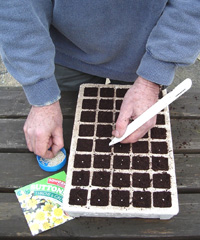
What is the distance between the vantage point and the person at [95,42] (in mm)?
707

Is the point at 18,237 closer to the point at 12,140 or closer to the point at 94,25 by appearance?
the point at 12,140

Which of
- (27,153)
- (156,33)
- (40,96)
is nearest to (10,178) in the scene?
(27,153)

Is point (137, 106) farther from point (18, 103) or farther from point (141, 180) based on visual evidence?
point (18, 103)

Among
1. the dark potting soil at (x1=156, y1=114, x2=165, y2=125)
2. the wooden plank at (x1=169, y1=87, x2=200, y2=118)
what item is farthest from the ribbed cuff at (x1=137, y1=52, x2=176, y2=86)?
the wooden plank at (x1=169, y1=87, x2=200, y2=118)

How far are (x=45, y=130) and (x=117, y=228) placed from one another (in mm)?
347

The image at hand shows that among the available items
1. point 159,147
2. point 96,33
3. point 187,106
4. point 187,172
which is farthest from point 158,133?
point 96,33

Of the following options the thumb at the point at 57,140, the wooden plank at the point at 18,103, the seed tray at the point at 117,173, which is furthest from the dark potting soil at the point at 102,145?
the wooden plank at the point at 18,103

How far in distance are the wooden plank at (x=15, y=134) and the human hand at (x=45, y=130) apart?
9 cm

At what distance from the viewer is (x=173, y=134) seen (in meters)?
0.93

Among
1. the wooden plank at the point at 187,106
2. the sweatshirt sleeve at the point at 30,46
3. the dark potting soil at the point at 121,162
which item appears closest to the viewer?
the sweatshirt sleeve at the point at 30,46

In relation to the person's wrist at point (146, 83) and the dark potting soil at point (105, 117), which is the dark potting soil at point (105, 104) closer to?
the dark potting soil at point (105, 117)

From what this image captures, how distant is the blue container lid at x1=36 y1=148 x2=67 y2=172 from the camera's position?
2.75 feet

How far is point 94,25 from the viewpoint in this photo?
2.60ft

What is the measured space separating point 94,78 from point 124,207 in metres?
0.60
